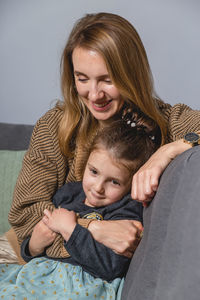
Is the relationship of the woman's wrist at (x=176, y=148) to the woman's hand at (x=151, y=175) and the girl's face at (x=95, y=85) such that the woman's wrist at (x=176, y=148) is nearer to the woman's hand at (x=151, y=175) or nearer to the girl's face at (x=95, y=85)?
the woman's hand at (x=151, y=175)

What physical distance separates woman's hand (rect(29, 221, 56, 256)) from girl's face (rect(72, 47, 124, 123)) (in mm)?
478

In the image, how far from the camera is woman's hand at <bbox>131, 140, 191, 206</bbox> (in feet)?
4.48

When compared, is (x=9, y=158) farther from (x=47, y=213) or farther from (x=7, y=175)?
(x=47, y=213)

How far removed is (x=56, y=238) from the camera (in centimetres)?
172

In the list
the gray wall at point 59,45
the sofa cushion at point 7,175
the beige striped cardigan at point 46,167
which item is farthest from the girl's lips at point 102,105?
the gray wall at point 59,45

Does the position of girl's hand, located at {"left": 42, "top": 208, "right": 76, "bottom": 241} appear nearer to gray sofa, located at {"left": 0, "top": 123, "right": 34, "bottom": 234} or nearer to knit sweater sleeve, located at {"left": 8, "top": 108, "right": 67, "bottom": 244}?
knit sweater sleeve, located at {"left": 8, "top": 108, "right": 67, "bottom": 244}

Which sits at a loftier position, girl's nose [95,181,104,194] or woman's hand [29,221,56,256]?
girl's nose [95,181,104,194]

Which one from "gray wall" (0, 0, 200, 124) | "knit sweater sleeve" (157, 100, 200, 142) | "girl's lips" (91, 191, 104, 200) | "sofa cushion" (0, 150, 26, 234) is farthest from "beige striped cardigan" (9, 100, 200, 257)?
"gray wall" (0, 0, 200, 124)

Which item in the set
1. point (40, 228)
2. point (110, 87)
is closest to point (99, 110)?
point (110, 87)

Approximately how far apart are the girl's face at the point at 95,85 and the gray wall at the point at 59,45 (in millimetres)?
1135

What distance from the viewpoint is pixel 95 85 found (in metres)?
1.77

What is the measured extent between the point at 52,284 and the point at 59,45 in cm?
186

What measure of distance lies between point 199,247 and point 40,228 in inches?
34.3

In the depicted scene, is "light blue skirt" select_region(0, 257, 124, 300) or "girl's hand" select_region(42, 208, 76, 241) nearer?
"light blue skirt" select_region(0, 257, 124, 300)
